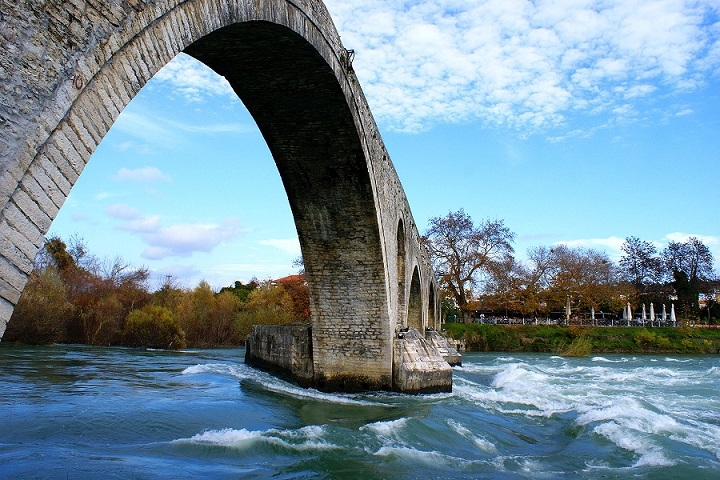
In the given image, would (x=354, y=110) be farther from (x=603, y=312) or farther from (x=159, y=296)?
(x=603, y=312)

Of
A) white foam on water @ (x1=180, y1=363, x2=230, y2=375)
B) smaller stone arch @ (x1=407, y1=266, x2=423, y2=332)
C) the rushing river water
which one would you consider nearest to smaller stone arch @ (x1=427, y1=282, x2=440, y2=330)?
smaller stone arch @ (x1=407, y1=266, x2=423, y2=332)

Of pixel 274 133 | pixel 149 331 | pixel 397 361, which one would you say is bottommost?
pixel 397 361

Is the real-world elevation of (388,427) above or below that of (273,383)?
below

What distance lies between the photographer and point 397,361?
40.4 ft

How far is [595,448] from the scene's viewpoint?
26.5 feet

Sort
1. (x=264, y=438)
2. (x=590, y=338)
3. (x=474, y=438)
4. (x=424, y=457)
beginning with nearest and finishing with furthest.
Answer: (x=424, y=457), (x=264, y=438), (x=474, y=438), (x=590, y=338)

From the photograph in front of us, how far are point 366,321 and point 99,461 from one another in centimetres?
676

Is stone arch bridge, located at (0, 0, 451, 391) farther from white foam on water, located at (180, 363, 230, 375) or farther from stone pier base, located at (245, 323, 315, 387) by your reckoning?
white foam on water, located at (180, 363, 230, 375)

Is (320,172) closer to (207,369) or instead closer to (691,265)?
(207,369)

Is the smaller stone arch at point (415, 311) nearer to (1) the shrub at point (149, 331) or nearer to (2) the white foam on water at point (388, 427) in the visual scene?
(1) the shrub at point (149, 331)

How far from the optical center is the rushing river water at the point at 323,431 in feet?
21.6

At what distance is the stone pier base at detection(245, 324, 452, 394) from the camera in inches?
480

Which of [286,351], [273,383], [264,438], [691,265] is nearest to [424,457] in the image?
[264,438]

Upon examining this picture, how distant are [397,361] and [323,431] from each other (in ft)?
13.9
